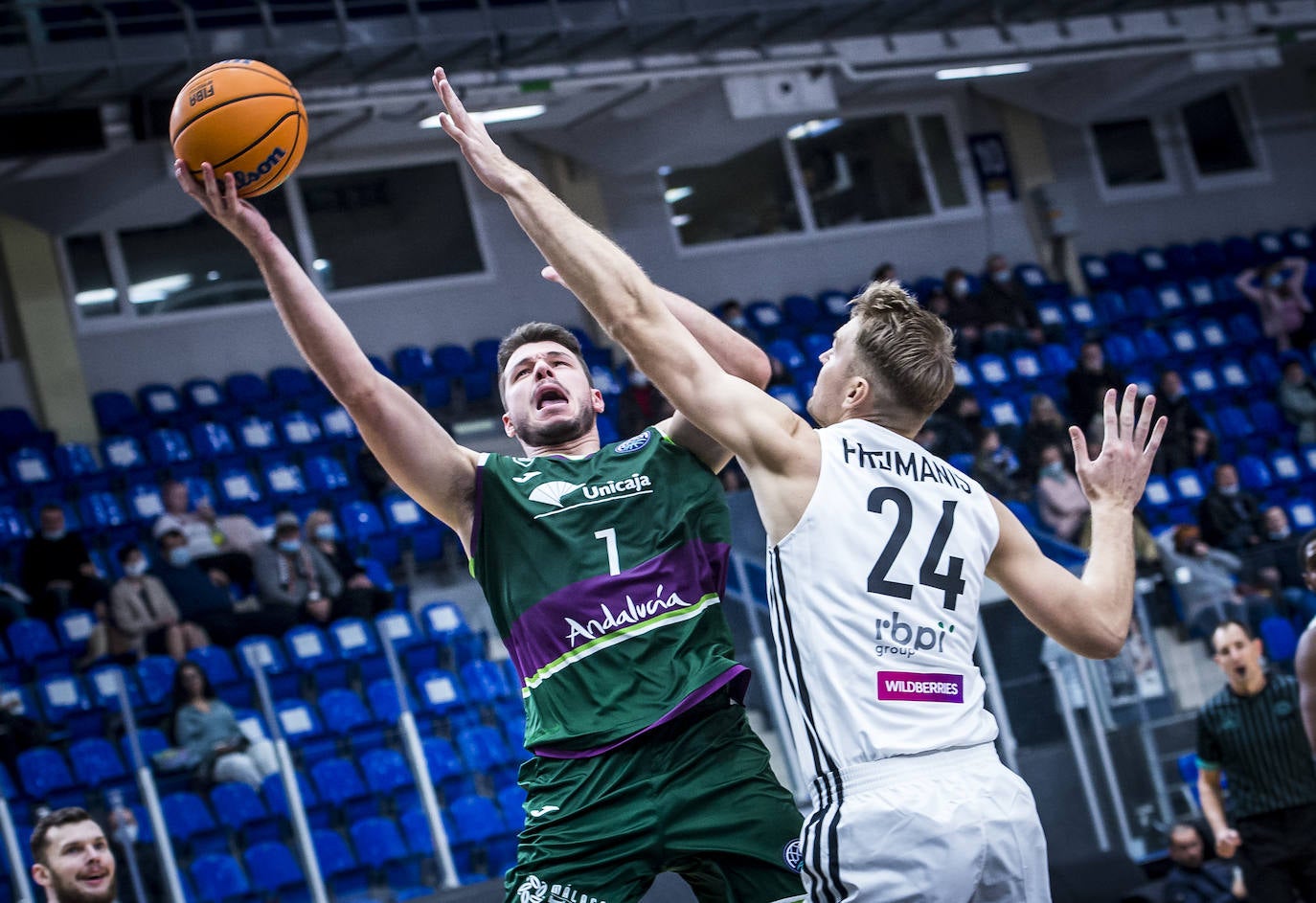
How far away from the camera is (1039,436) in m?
14.2

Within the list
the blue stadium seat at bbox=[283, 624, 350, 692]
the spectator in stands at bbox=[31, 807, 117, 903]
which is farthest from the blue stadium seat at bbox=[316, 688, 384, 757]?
the spectator in stands at bbox=[31, 807, 117, 903]

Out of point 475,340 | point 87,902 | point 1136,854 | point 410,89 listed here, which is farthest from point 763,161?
point 87,902

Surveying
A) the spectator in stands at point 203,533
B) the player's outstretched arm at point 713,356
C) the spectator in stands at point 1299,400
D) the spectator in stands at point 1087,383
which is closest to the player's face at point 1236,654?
the player's outstretched arm at point 713,356

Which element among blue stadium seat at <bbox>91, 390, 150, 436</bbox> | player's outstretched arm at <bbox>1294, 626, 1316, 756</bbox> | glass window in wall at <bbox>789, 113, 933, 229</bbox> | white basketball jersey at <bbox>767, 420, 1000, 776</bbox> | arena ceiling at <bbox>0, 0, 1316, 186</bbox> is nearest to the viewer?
white basketball jersey at <bbox>767, 420, 1000, 776</bbox>

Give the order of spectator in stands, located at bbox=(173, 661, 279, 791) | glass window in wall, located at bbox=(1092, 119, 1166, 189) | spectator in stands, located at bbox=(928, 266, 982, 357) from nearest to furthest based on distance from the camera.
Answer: spectator in stands, located at bbox=(173, 661, 279, 791), spectator in stands, located at bbox=(928, 266, 982, 357), glass window in wall, located at bbox=(1092, 119, 1166, 189)

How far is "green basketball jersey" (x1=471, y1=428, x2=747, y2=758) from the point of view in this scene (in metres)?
3.43

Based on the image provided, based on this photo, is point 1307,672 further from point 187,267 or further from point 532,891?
point 187,267

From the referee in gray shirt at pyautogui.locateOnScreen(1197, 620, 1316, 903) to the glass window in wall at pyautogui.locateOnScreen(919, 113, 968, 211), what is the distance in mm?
11992

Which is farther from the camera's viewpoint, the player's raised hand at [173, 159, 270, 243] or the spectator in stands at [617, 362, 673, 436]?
the spectator in stands at [617, 362, 673, 436]

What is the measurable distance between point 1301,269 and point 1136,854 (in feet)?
37.1

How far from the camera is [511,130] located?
53.0 ft

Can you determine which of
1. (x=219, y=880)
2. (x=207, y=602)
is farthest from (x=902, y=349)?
(x=207, y=602)

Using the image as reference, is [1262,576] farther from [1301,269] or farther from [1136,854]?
[1301,269]

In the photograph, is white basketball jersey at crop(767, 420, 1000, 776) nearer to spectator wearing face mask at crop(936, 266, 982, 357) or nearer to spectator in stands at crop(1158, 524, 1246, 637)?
spectator in stands at crop(1158, 524, 1246, 637)
